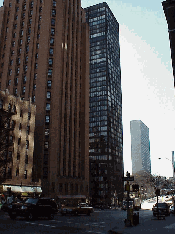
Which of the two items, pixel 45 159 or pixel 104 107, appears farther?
pixel 104 107

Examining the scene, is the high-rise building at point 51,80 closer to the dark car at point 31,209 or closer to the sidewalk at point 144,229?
the dark car at point 31,209

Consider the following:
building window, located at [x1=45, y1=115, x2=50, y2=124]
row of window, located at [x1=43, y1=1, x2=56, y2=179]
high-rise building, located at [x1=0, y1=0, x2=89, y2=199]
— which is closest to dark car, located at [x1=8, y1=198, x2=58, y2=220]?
high-rise building, located at [x1=0, y1=0, x2=89, y2=199]

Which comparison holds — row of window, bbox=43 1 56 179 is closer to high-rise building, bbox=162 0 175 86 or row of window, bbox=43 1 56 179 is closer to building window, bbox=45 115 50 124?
building window, bbox=45 115 50 124

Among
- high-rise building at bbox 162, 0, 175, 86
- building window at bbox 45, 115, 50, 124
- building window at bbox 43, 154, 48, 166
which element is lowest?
building window at bbox 43, 154, 48, 166

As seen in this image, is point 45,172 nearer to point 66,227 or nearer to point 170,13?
point 66,227

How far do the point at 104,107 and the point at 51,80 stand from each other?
63.6 m

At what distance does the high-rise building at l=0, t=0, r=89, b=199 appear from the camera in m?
68.3

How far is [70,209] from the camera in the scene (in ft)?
99.8

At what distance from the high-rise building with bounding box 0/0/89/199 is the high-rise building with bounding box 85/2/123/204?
4452 centimetres

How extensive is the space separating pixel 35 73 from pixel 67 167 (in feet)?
90.2

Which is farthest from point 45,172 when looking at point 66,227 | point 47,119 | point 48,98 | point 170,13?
point 170,13

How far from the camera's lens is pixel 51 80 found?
241 feet

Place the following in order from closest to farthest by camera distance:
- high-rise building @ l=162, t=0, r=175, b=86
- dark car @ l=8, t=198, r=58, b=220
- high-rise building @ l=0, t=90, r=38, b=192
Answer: high-rise building @ l=162, t=0, r=175, b=86 → dark car @ l=8, t=198, r=58, b=220 → high-rise building @ l=0, t=90, r=38, b=192

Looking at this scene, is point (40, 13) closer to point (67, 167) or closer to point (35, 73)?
point (35, 73)
